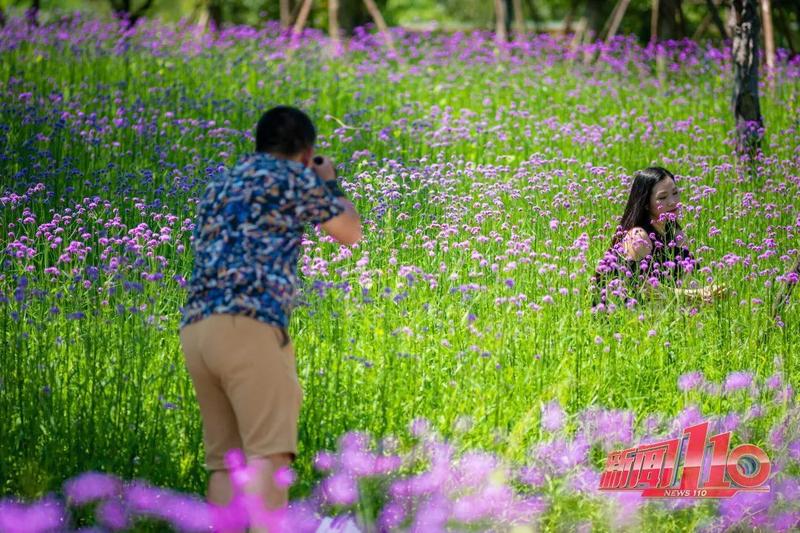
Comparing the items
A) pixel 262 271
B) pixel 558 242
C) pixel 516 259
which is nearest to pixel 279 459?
pixel 262 271

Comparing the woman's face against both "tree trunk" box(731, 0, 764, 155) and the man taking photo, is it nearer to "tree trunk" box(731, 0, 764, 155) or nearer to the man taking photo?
the man taking photo

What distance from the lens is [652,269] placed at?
5852 millimetres

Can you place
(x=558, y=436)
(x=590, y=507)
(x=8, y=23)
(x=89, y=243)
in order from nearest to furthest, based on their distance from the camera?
(x=590, y=507) < (x=558, y=436) < (x=89, y=243) < (x=8, y=23)

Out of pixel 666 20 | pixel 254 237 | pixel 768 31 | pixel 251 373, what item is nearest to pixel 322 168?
pixel 254 237

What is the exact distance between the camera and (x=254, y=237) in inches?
136

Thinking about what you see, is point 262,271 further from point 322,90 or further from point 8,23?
point 8,23

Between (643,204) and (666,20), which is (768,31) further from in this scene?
(643,204)

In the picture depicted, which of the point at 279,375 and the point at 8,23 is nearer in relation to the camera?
the point at 279,375

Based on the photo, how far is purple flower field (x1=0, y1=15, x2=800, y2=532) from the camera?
159 inches

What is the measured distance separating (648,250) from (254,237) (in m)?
2.92

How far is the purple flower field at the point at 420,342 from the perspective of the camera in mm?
4043

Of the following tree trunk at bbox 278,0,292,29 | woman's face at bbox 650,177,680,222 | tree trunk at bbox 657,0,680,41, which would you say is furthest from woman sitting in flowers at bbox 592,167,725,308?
tree trunk at bbox 278,0,292,29

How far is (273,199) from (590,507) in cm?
171

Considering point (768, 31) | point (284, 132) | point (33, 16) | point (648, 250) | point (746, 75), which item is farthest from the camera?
point (33, 16)
